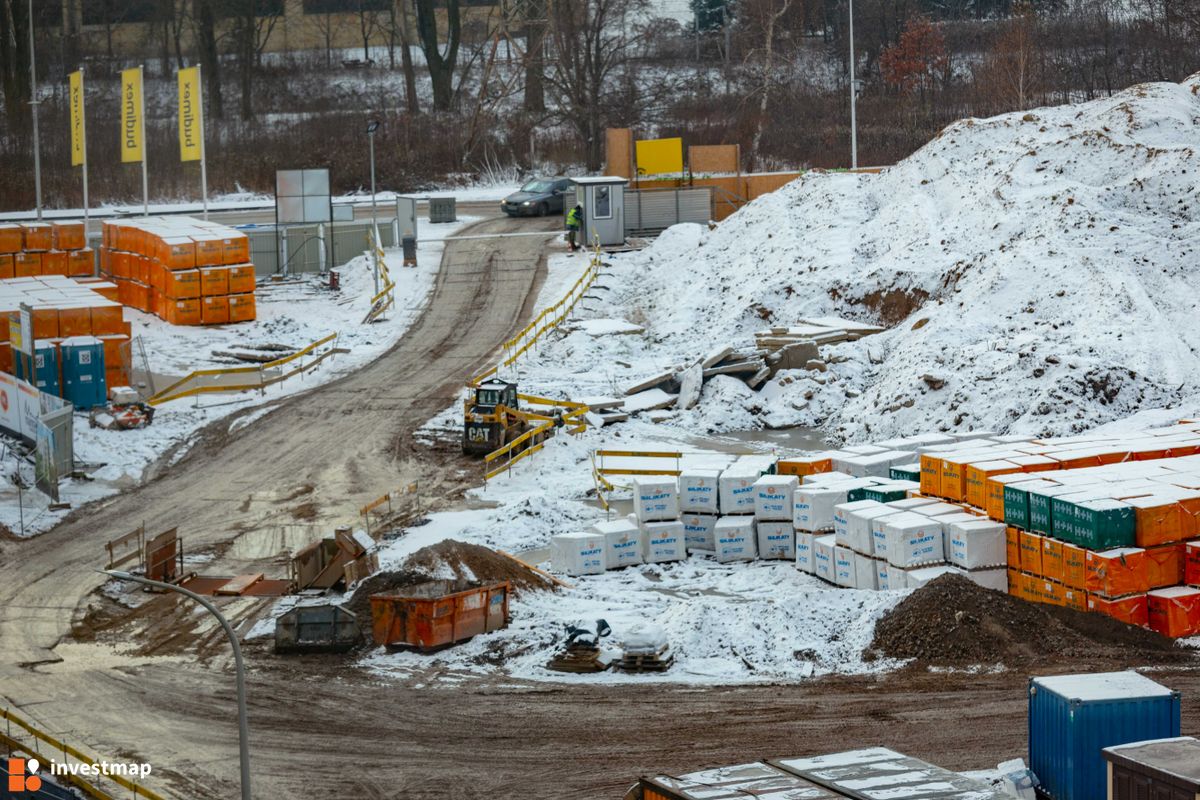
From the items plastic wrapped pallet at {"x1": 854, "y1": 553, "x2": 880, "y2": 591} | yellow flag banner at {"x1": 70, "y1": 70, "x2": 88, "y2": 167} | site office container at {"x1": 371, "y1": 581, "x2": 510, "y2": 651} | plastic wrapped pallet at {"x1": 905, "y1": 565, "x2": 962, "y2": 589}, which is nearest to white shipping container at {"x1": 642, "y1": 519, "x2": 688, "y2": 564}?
plastic wrapped pallet at {"x1": 854, "y1": 553, "x2": 880, "y2": 591}

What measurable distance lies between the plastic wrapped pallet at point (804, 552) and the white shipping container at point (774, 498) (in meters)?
0.85

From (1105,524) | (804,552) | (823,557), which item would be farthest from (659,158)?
(1105,524)

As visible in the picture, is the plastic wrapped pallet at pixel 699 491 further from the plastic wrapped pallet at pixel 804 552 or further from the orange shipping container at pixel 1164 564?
the orange shipping container at pixel 1164 564

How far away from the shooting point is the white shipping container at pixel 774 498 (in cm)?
2745

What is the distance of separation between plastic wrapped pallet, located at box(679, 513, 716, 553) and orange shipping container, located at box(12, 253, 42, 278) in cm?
2933

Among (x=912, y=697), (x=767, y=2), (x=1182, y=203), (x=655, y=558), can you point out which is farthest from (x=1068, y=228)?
(x=767, y=2)

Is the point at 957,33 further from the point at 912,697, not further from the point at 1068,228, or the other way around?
the point at 912,697

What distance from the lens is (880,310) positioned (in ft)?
137

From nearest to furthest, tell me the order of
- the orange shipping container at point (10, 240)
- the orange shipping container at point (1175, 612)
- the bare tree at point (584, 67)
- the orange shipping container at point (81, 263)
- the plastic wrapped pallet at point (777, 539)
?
the orange shipping container at point (1175, 612)
the plastic wrapped pallet at point (777, 539)
the orange shipping container at point (10, 240)
the orange shipping container at point (81, 263)
the bare tree at point (584, 67)

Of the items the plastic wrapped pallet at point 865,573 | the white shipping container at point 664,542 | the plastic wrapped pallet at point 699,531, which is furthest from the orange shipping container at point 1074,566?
the white shipping container at point 664,542

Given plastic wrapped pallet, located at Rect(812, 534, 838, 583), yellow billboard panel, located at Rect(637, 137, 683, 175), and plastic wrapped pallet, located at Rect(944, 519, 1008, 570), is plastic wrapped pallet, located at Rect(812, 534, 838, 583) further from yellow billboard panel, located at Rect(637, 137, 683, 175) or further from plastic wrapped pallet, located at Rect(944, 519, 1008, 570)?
yellow billboard panel, located at Rect(637, 137, 683, 175)

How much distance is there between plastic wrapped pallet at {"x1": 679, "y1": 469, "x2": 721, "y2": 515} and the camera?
28094mm

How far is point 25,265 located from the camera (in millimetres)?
49469
